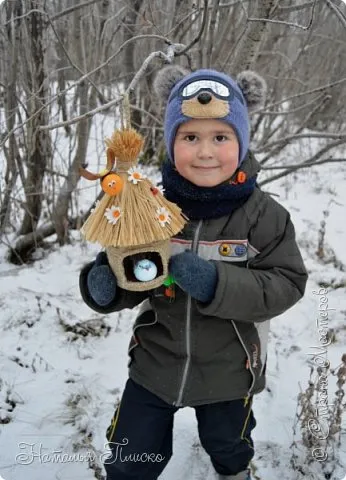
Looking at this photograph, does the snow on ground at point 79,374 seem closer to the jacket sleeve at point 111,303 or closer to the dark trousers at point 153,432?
the dark trousers at point 153,432

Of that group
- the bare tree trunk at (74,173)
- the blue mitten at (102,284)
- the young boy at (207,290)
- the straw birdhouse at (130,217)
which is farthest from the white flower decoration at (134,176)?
the bare tree trunk at (74,173)

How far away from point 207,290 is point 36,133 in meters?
2.08

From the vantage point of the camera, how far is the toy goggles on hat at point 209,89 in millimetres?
1189

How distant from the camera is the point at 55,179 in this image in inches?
134

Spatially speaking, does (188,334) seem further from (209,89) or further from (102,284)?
(209,89)

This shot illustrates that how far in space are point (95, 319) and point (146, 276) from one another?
4.94ft

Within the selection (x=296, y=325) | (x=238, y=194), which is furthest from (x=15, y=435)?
(x=296, y=325)

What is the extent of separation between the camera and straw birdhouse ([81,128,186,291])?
41.1 inches

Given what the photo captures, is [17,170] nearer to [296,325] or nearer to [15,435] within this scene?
[15,435]

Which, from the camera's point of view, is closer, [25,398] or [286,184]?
[25,398]

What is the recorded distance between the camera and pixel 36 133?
278cm

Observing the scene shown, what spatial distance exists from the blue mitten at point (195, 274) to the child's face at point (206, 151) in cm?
23

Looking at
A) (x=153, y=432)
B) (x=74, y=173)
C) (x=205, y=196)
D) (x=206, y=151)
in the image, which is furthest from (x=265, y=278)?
(x=74, y=173)

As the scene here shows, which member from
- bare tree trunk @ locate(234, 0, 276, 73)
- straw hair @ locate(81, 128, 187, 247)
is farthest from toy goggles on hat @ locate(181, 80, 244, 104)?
bare tree trunk @ locate(234, 0, 276, 73)
